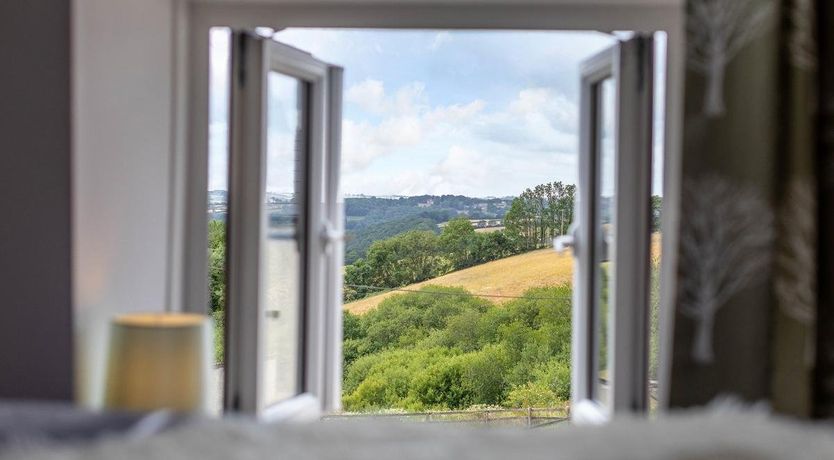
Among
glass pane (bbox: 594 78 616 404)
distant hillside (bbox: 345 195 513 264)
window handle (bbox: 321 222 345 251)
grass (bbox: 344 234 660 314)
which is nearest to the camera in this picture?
glass pane (bbox: 594 78 616 404)

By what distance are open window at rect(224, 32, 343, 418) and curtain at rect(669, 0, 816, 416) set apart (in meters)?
1.30

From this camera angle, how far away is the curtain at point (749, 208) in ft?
5.78

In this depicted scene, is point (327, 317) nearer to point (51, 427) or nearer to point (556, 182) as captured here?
point (51, 427)

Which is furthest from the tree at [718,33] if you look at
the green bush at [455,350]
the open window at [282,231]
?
the green bush at [455,350]

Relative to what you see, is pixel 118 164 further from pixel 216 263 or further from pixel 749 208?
pixel 216 263

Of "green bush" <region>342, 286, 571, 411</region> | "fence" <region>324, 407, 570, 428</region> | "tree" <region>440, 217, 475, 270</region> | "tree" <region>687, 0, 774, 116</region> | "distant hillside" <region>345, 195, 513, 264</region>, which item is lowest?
"fence" <region>324, 407, 570, 428</region>

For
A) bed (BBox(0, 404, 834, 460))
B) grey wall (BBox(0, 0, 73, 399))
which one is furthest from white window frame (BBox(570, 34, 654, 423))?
grey wall (BBox(0, 0, 73, 399))

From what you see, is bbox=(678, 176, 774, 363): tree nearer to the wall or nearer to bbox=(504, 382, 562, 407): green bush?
the wall

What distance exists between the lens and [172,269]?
2607 mm

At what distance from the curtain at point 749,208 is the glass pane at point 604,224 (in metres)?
0.84

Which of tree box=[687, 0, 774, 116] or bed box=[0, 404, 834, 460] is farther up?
tree box=[687, 0, 774, 116]

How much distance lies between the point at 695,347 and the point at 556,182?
5144 millimetres

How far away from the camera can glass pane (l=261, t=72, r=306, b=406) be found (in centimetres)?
278

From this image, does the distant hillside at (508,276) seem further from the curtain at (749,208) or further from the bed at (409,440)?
the bed at (409,440)
